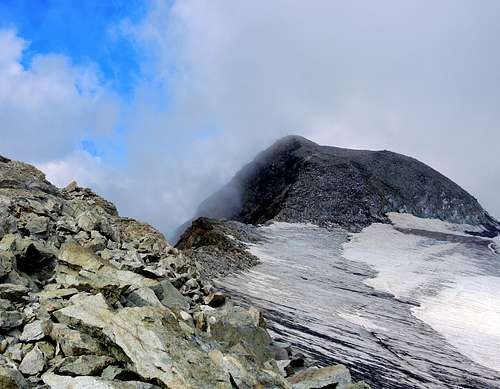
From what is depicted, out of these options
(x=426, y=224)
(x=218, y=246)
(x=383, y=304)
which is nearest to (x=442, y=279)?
(x=383, y=304)

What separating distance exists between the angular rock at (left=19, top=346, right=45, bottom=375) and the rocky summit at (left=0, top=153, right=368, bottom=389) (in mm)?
16

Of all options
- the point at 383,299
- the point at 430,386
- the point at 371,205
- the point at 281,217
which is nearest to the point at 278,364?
the point at 430,386

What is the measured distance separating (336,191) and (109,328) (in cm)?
9631

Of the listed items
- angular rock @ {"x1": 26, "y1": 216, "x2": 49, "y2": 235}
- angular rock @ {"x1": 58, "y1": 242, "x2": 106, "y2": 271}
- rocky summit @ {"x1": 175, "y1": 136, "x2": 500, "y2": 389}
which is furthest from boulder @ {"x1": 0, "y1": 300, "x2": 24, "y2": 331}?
rocky summit @ {"x1": 175, "y1": 136, "x2": 500, "y2": 389}

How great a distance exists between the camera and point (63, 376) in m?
7.55

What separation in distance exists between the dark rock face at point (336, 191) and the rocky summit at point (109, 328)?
73322 mm

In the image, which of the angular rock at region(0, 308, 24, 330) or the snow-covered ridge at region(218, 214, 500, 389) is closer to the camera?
the angular rock at region(0, 308, 24, 330)

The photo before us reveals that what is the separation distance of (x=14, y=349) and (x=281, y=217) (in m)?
81.4

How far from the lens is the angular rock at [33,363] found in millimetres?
7664

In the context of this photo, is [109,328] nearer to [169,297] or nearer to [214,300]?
[169,297]

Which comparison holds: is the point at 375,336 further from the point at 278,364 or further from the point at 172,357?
the point at 172,357

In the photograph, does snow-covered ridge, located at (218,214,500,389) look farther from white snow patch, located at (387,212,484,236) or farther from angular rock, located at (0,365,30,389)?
white snow patch, located at (387,212,484,236)

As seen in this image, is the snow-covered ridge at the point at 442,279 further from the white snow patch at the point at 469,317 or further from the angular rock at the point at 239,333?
the angular rock at the point at 239,333

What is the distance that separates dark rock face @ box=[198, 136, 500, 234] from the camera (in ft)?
318
